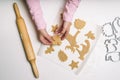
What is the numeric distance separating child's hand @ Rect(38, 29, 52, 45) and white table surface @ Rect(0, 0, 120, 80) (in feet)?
0.06

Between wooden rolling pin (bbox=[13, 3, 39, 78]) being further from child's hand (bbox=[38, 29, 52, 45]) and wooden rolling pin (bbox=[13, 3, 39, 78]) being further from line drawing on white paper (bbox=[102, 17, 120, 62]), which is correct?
line drawing on white paper (bbox=[102, 17, 120, 62])

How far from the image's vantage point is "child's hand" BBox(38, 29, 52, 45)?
76 cm

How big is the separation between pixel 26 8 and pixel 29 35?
0.28 feet

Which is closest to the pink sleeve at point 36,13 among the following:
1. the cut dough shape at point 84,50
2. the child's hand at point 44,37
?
the child's hand at point 44,37

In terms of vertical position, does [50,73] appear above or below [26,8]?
below

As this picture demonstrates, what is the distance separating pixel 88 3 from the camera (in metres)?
0.79

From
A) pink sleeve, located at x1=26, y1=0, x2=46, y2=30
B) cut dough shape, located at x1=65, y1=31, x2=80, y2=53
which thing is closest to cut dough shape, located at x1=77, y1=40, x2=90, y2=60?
cut dough shape, located at x1=65, y1=31, x2=80, y2=53

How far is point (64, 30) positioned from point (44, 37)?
2.5 inches

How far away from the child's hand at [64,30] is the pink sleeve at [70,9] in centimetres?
1

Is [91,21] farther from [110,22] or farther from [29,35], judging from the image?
[29,35]

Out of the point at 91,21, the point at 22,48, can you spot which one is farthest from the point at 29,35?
the point at 91,21

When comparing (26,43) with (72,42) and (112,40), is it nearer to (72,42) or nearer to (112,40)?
(72,42)

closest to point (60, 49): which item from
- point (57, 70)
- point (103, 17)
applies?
point (57, 70)

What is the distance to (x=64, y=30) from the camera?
30.1 inches
